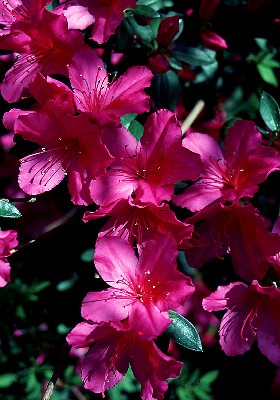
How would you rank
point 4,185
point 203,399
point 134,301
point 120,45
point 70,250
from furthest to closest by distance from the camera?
1. point 203,399
2. point 4,185
3. point 70,250
4. point 120,45
5. point 134,301

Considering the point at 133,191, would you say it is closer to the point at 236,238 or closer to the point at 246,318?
the point at 236,238

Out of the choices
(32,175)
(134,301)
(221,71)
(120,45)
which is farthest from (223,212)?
(221,71)

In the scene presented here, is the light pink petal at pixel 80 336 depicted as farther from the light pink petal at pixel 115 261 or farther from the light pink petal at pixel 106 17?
the light pink petal at pixel 106 17

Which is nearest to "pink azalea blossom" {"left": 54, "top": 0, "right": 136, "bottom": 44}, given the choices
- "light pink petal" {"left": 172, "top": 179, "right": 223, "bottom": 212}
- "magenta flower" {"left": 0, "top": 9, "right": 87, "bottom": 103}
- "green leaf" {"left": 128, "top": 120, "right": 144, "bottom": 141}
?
"magenta flower" {"left": 0, "top": 9, "right": 87, "bottom": 103}

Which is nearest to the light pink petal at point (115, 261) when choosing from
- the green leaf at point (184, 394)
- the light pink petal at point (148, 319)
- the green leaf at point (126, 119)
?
the light pink petal at point (148, 319)

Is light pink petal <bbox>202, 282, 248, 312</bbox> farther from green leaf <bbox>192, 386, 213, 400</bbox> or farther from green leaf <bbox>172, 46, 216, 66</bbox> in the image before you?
green leaf <bbox>192, 386, 213, 400</bbox>

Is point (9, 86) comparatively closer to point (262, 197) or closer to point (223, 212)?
point (223, 212)
